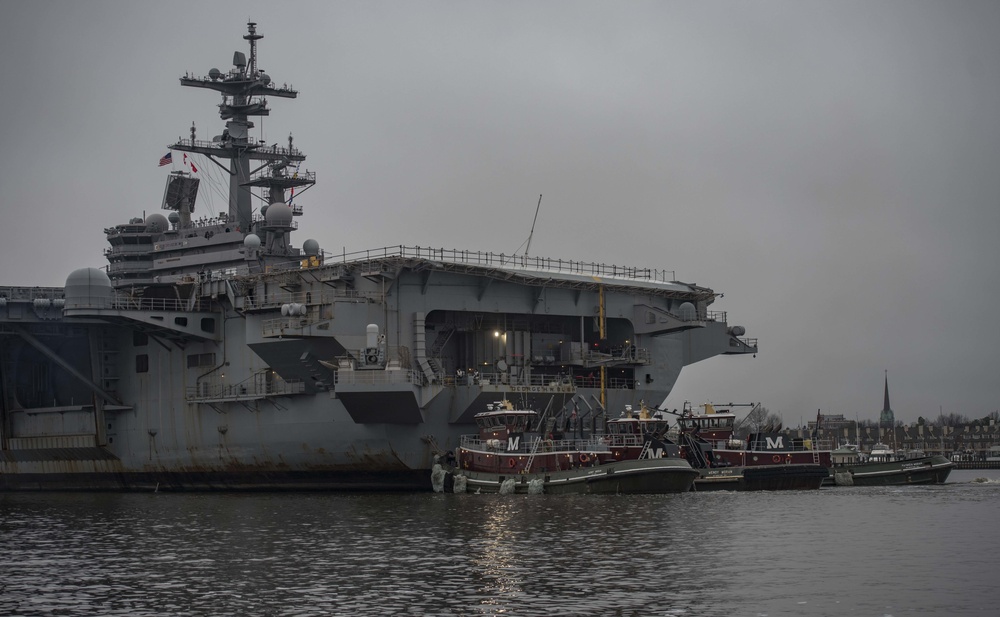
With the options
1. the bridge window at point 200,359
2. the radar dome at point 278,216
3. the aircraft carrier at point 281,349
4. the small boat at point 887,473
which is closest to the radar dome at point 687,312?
the aircraft carrier at point 281,349

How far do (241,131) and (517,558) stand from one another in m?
35.8

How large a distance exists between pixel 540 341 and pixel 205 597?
30520 mm

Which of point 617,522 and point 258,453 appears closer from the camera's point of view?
point 617,522

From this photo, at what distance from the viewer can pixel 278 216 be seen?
172ft

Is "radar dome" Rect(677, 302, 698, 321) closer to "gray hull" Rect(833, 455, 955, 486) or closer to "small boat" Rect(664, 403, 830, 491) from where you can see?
"small boat" Rect(664, 403, 830, 491)

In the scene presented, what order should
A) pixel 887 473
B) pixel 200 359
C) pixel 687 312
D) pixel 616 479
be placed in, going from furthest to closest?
pixel 887 473 < pixel 687 312 < pixel 200 359 < pixel 616 479

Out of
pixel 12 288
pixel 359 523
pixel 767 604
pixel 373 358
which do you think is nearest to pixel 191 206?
pixel 12 288

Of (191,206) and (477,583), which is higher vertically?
(191,206)

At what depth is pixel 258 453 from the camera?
48.7 meters

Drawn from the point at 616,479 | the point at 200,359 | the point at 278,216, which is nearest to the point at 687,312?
the point at 616,479

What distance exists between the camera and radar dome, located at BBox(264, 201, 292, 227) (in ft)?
172

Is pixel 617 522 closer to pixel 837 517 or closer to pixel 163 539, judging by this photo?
pixel 837 517

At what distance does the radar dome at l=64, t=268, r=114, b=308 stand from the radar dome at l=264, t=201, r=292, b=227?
25.7ft

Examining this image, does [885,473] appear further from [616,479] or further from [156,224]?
[156,224]
